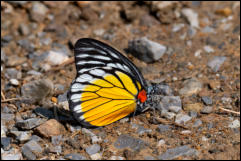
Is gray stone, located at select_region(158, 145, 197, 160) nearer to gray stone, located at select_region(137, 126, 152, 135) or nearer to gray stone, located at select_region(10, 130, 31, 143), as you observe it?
gray stone, located at select_region(137, 126, 152, 135)

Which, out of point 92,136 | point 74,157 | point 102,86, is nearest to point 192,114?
point 102,86

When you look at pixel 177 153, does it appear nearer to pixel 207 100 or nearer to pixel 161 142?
pixel 161 142

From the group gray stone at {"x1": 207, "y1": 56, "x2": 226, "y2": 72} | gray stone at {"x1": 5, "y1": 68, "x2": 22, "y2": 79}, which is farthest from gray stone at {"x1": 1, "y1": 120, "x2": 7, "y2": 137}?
gray stone at {"x1": 207, "y1": 56, "x2": 226, "y2": 72}

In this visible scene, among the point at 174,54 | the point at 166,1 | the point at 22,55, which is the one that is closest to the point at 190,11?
the point at 166,1

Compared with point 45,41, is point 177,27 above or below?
above

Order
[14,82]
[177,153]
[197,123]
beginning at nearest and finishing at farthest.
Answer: [177,153], [197,123], [14,82]

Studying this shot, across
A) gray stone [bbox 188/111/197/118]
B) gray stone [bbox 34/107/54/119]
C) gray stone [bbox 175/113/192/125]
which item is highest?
gray stone [bbox 34/107/54/119]

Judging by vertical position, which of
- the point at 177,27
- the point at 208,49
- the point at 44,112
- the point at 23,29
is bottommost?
the point at 44,112

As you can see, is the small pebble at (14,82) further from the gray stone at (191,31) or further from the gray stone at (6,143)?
the gray stone at (191,31)
